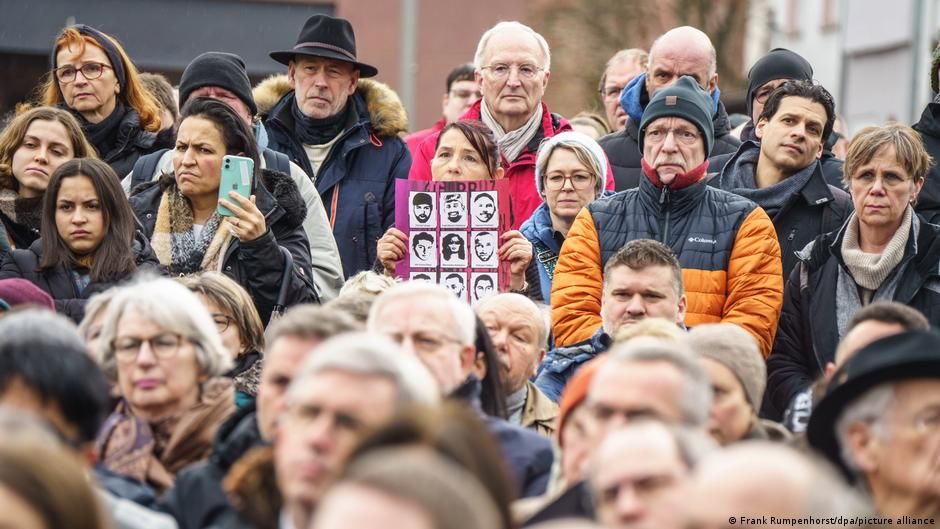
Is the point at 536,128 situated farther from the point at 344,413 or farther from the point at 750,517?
the point at 750,517

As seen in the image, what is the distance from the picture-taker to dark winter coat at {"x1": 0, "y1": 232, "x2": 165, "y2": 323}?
778 centimetres

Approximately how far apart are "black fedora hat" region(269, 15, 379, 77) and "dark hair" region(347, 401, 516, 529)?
5.30 metres

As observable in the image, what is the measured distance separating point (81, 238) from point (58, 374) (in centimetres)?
238

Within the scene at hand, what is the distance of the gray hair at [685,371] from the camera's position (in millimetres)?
5340

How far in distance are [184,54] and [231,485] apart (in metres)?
14.3

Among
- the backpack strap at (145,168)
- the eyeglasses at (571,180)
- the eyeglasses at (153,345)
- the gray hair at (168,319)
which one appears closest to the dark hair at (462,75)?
the eyeglasses at (571,180)

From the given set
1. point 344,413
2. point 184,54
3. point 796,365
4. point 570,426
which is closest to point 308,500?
point 344,413

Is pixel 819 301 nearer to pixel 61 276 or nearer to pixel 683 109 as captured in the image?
pixel 683 109

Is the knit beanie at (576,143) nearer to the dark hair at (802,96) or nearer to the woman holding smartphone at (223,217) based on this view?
the dark hair at (802,96)

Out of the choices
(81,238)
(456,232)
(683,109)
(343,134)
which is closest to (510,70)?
(343,134)

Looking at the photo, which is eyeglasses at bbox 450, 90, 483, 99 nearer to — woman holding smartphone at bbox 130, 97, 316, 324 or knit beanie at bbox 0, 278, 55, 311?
woman holding smartphone at bbox 130, 97, 316, 324

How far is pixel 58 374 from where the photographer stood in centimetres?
571

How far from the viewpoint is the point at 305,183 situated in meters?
8.98

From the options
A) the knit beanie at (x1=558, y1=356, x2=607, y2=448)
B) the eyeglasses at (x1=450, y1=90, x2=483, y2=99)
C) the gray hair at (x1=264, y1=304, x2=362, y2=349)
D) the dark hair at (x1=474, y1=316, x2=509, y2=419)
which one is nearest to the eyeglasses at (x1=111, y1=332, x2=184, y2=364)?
the gray hair at (x1=264, y1=304, x2=362, y2=349)
